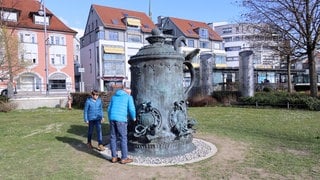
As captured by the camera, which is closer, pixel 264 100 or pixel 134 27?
pixel 264 100

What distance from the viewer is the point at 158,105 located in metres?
7.67

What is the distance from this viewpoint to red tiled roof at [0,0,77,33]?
44.7m

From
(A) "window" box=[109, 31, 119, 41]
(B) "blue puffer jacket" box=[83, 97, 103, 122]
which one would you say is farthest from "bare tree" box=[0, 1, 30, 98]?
(A) "window" box=[109, 31, 119, 41]

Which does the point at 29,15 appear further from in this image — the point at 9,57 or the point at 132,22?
the point at 9,57

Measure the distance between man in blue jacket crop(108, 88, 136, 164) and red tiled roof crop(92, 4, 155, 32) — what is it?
48166 mm

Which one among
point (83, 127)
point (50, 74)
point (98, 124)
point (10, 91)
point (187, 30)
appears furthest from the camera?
point (187, 30)

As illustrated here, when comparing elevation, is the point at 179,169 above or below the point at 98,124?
below

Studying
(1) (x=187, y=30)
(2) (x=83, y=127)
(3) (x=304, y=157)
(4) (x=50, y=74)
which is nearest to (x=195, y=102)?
(2) (x=83, y=127)

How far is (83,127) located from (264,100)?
472 inches

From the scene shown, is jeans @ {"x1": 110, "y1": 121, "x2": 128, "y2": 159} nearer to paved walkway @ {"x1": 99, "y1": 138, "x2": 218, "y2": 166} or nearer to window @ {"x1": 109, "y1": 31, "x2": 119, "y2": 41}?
paved walkway @ {"x1": 99, "y1": 138, "x2": 218, "y2": 166}

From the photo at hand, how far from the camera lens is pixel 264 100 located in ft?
65.8

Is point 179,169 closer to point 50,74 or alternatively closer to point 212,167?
point 212,167

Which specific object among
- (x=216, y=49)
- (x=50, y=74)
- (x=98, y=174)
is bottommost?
(x=98, y=174)

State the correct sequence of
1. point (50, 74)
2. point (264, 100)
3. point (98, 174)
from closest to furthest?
point (98, 174) → point (264, 100) → point (50, 74)
